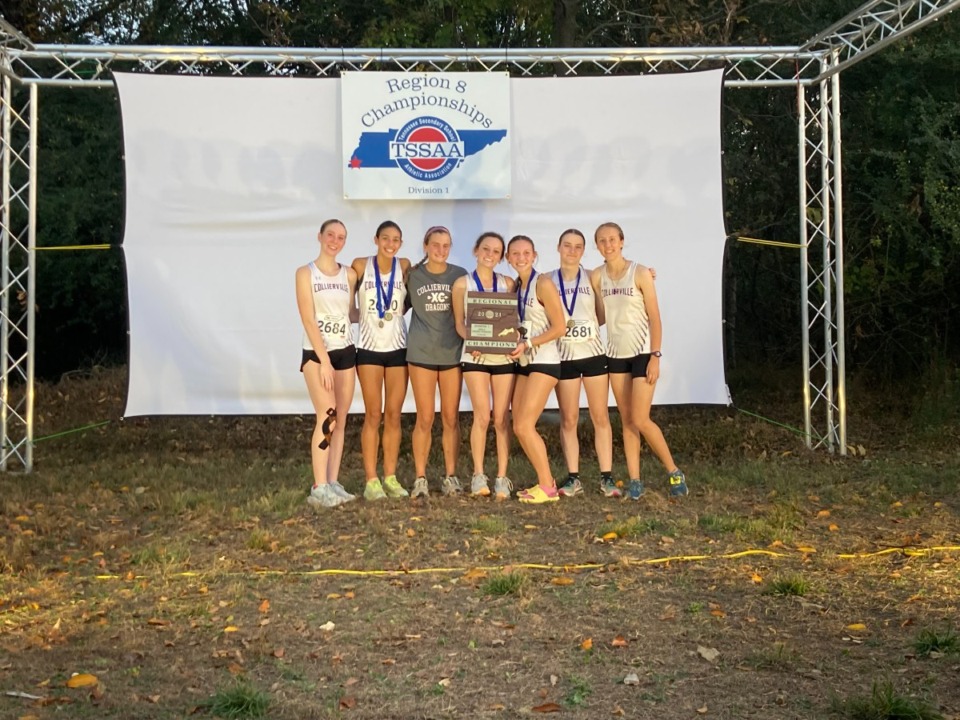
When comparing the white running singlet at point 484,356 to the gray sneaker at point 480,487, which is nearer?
the white running singlet at point 484,356

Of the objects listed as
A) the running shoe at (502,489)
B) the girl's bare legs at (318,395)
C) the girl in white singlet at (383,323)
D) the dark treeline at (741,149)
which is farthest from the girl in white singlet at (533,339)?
the dark treeline at (741,149)

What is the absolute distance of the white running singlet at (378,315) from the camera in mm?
7359

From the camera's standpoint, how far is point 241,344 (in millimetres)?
9266

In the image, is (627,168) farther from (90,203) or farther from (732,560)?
(90,203)

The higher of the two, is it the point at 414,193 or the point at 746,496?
the point at 414,193

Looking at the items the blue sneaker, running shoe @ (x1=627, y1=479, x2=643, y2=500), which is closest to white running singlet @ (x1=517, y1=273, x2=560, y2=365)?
running shoe @ (x1=627, y1=479, x2=643, y2=500)

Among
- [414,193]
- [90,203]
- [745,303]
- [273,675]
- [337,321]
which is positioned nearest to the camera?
[273,675]

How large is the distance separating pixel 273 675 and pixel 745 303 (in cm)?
1327

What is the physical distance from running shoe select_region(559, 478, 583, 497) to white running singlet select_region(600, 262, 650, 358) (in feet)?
3.16

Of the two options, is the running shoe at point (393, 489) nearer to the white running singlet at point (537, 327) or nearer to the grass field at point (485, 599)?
the grass field at point (485, 599)

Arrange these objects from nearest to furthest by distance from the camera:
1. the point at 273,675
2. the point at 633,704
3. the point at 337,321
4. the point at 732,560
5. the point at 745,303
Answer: the point at 633,704, the point at 273,675, the point at 732,560, the point at 337,321, the point at 745,303

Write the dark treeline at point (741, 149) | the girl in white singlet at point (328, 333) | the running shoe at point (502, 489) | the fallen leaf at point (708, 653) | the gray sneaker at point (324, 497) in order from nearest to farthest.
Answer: the fallen leaf at point (708, 653)
the girl in white singlet at point (328, 333)
the gray sneaker at point (324, 497)
the running shoe at point (502, 489)
the dark treeline at point (741, 149)

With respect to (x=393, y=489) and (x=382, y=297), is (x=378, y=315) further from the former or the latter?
(x=393, y=489)

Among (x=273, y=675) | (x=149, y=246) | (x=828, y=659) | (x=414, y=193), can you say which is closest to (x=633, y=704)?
(x=828, y=659)
